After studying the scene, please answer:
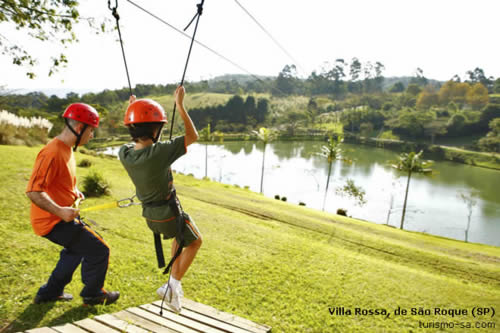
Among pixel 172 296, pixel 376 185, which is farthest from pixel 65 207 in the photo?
pixel 376 185

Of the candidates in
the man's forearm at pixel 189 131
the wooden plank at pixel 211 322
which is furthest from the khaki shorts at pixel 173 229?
the wooden plank at pixel 211 322

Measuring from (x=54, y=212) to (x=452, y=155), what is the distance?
88.6 metres

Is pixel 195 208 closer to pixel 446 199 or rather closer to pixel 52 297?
pixel 52 297

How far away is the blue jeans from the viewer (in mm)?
3137

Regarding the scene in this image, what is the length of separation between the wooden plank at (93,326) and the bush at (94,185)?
→ 25.4 feet

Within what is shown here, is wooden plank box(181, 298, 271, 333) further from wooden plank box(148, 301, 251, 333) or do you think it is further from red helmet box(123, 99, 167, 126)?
red helmet box(123, 99, 167, 126)

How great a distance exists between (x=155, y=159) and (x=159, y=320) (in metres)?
2.03

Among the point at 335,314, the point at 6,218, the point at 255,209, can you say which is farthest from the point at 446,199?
the point at 6,218

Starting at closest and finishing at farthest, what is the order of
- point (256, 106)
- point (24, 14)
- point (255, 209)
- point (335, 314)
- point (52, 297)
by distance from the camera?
point (52, 297) → point (335, 314) → point (24, 14) → point (255, 209) → point (256, 106)

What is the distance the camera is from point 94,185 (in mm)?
10148

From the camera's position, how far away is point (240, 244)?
7.54 metres

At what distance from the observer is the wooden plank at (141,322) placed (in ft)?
10.8

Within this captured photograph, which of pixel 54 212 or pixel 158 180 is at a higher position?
pixel 158 180

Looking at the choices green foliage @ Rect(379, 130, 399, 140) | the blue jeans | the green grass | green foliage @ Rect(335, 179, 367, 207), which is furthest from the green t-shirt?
green foliage @ Rect(379, 130, 399, 140)
